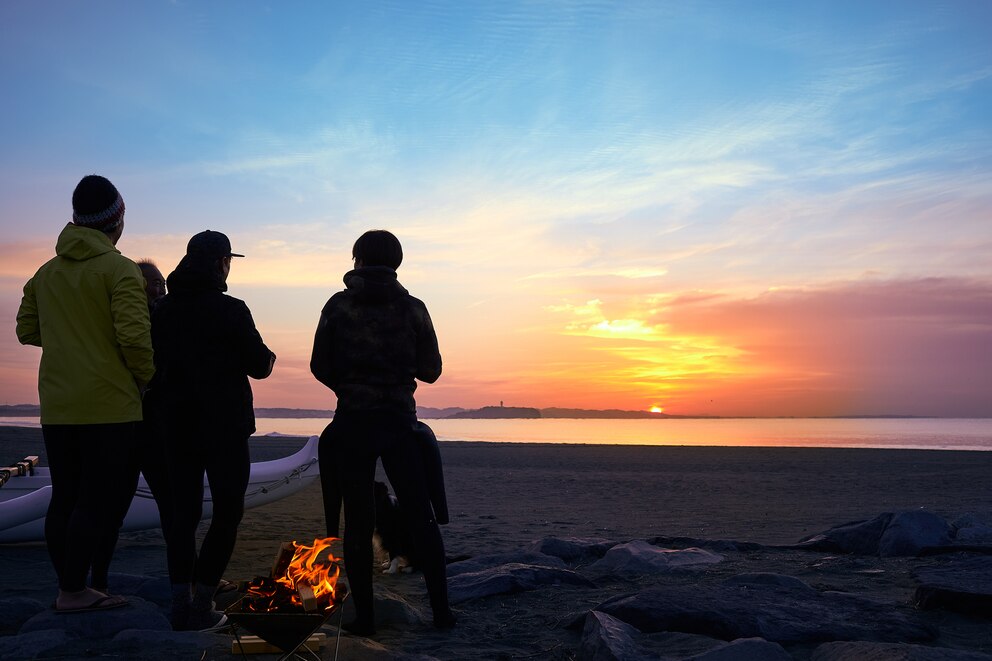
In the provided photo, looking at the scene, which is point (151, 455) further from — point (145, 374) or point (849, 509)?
point (849, 509)

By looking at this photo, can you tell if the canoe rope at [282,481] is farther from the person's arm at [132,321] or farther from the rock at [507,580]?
the person's arm at [132,321]

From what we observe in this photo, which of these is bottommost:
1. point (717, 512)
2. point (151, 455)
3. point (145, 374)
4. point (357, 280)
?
point (717, 512)

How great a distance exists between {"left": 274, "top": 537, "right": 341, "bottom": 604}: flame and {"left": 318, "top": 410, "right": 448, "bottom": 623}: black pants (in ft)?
2.14

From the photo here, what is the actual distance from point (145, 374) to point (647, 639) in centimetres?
314

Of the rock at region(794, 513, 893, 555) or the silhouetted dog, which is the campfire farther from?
the rock at region(794, 513, 893, 555)

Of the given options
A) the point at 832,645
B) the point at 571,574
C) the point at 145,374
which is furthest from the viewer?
the point at 571,574

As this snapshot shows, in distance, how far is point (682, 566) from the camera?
6691mm

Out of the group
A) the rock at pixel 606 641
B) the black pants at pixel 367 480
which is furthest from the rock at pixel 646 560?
the black pants at pixel 367 480

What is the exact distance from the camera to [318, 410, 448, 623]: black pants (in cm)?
436

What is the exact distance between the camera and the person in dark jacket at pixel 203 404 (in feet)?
14.4

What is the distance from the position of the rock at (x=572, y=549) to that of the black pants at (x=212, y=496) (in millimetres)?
3831

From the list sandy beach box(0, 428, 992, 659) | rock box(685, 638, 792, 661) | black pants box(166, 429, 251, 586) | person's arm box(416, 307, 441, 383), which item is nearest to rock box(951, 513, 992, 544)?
sandy beach box(0, 428, 992, 659)

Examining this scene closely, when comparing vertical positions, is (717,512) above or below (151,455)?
below

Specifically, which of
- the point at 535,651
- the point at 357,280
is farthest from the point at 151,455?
the point at 535,651
